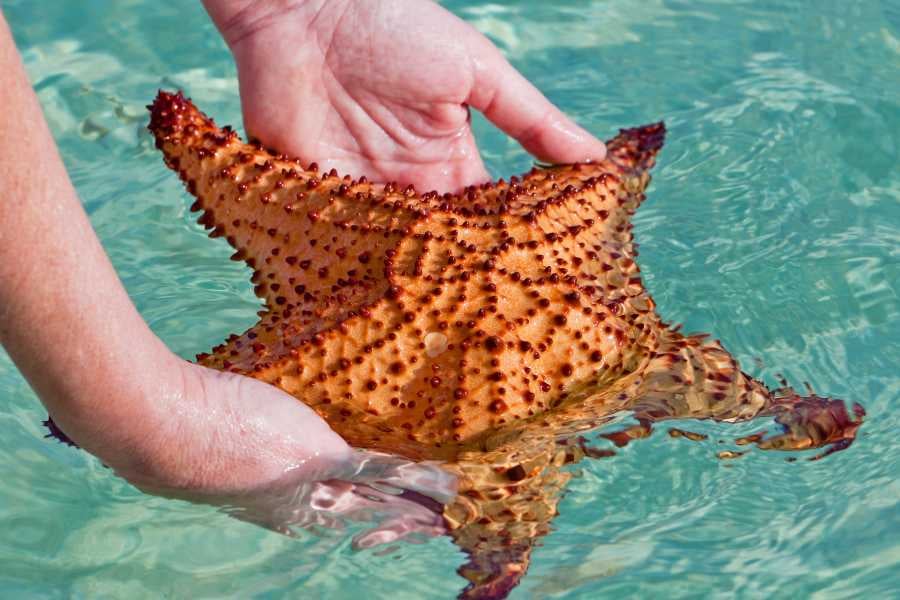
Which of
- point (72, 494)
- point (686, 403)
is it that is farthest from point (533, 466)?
point (72, 494)

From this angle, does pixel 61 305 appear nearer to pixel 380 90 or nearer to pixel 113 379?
pixel 113 379

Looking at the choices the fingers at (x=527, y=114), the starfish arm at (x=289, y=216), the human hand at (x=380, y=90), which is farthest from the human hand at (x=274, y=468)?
the fingers at (x=527, y=114)

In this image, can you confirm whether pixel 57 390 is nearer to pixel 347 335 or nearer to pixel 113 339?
pixel 113 339

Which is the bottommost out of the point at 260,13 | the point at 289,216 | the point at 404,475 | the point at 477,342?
the point at 404,475

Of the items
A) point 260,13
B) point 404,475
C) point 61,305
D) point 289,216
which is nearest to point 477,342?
point 404,475

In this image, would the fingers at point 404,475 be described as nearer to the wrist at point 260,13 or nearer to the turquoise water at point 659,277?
the turquoise water at point 659,277

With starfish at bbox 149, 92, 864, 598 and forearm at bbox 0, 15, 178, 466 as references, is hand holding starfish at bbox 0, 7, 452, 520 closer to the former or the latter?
forearm at bbox 0, 15, 178, 466

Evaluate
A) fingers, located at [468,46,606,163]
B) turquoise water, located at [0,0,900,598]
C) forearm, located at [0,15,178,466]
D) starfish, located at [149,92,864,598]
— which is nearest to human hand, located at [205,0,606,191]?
fingers, located at [468,46,606,163]
